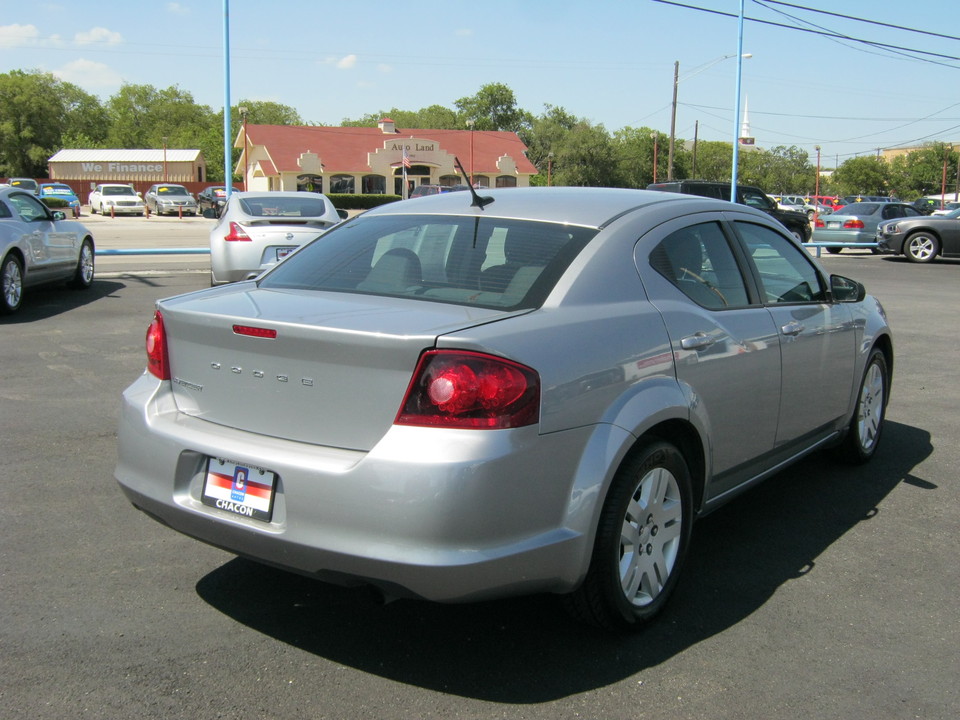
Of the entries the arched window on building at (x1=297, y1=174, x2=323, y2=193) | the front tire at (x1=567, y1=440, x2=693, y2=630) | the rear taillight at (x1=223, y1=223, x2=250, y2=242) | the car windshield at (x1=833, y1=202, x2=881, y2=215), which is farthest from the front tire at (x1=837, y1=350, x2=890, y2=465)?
the arched window on building at (x1=297, y1=174, x2=323, y2=193)

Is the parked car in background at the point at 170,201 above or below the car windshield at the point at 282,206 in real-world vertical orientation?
above

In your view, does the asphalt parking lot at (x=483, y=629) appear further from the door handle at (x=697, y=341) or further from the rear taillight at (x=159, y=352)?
the door handle at (x=697, y=341)

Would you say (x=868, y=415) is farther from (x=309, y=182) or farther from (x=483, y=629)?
(x=309, y=182)

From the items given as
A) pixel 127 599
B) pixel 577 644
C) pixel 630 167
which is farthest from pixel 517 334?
pixel 630 167

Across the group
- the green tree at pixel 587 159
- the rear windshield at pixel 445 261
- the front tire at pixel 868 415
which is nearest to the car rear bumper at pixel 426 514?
the rear windshield at pixel 445 261

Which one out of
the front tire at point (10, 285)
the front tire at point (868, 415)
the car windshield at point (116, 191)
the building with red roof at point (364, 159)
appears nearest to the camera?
the front tire at point (868, 415)

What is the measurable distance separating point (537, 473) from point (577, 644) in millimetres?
834

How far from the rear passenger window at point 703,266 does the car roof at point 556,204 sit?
16 centimetres

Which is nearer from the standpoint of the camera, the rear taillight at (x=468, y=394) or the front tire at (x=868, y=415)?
the rear taillight at (x=468, y=394)

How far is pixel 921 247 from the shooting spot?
22.5 metres

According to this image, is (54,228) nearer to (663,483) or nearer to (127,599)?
(127,599)

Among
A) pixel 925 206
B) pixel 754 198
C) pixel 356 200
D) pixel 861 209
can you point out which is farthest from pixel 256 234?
pixel 356 200

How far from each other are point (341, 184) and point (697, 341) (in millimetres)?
63502

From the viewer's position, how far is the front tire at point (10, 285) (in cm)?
1045
